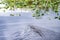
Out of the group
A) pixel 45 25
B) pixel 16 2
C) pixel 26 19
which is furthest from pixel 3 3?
pixel 45 25

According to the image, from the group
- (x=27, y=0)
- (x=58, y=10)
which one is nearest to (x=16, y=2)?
(x=27, y=0)

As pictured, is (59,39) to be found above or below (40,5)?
below

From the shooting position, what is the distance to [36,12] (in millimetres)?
3170

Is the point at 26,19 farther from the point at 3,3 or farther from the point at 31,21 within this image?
the point at 3,3

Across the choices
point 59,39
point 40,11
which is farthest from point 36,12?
point 59,39

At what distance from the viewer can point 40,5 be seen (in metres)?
3.17

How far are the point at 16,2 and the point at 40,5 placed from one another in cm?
33

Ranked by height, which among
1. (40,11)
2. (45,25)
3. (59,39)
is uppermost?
(40,11)

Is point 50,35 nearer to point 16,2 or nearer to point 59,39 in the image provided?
point 59,39

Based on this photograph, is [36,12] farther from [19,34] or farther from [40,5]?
[19,34]

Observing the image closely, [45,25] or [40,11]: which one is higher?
[40,11]

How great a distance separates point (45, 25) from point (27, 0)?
430mm

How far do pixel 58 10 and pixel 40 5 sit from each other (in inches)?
10.2

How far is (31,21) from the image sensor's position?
3205 millimetres
